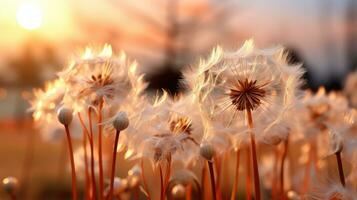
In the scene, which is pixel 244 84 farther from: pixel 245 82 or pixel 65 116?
pixel 65 116

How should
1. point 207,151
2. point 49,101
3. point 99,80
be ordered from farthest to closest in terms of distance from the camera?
point 49,101 < point 99,80 < point 207,151

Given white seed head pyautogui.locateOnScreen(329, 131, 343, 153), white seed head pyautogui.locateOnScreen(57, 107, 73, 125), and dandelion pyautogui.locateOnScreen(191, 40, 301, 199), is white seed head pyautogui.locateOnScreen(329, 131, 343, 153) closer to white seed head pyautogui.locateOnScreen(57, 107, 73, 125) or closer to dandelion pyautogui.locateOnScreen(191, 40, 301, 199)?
dandelion pyautogui.locateOnScreen(191, 40, 301, 199)

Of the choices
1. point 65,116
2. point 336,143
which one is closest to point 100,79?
point 65,116

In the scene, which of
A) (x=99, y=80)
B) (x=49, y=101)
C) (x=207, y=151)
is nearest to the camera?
(x=207, y=151)

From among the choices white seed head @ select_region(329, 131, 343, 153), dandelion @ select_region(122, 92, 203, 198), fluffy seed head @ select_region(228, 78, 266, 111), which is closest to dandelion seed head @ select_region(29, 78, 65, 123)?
dandelion @ select_region(122, 92, 203, 198)

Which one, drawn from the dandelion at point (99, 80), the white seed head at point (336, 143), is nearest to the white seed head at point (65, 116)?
the dandelion at point (99, 80)

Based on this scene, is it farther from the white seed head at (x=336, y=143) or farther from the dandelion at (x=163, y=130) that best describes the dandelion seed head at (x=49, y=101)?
the white seed head at (x=336, y=143)
